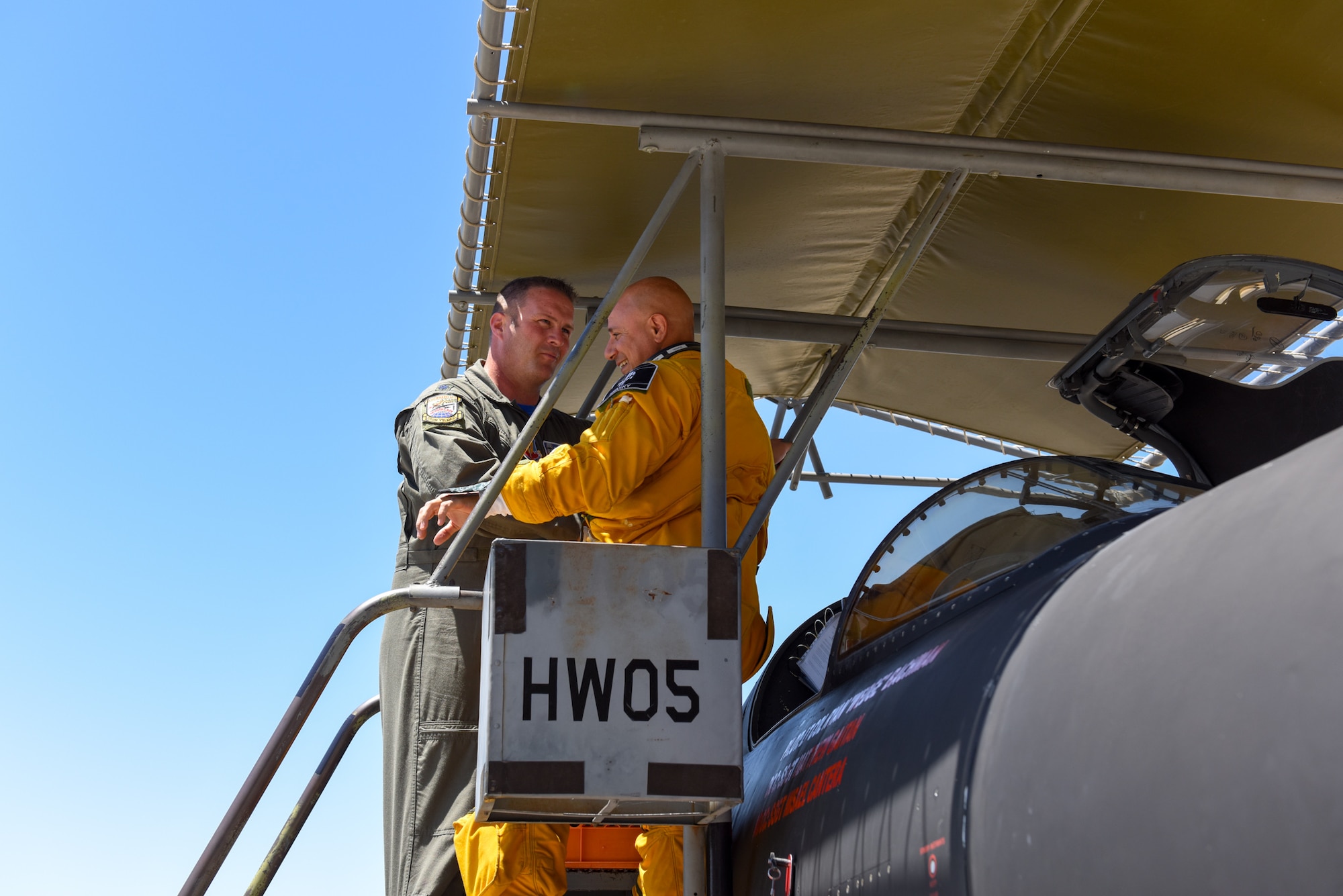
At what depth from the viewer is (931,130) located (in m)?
4.86

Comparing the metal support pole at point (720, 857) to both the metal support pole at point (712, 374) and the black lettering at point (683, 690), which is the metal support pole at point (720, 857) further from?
the metal support pole at point (712, 374)

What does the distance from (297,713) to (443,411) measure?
5.46 feet

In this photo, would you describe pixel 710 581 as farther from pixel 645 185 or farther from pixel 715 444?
pixel 645 185

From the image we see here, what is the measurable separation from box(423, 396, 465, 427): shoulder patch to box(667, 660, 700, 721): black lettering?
80.9 inches

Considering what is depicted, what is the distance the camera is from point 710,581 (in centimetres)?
309

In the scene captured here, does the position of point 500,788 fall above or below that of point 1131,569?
below

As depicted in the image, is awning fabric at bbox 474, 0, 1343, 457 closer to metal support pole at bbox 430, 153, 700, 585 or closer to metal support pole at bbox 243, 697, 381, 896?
metal support pole at bbox 430, 153, 700, 585

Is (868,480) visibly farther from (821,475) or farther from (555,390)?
(555,390)

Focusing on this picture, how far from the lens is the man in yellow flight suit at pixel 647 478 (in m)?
3.64

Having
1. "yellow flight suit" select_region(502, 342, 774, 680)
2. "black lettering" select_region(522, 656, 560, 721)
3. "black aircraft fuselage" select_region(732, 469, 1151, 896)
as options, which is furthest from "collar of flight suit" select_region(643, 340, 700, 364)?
"black lettering" select_region(522, 656, 560, 721)

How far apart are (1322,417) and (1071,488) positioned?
1241 mm

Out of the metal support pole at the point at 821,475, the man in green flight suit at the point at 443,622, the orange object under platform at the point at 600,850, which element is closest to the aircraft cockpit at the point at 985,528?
the orange object under platform at the point at 600,850

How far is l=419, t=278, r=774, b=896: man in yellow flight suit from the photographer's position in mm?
3639

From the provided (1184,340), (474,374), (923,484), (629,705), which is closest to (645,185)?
(474,374)
